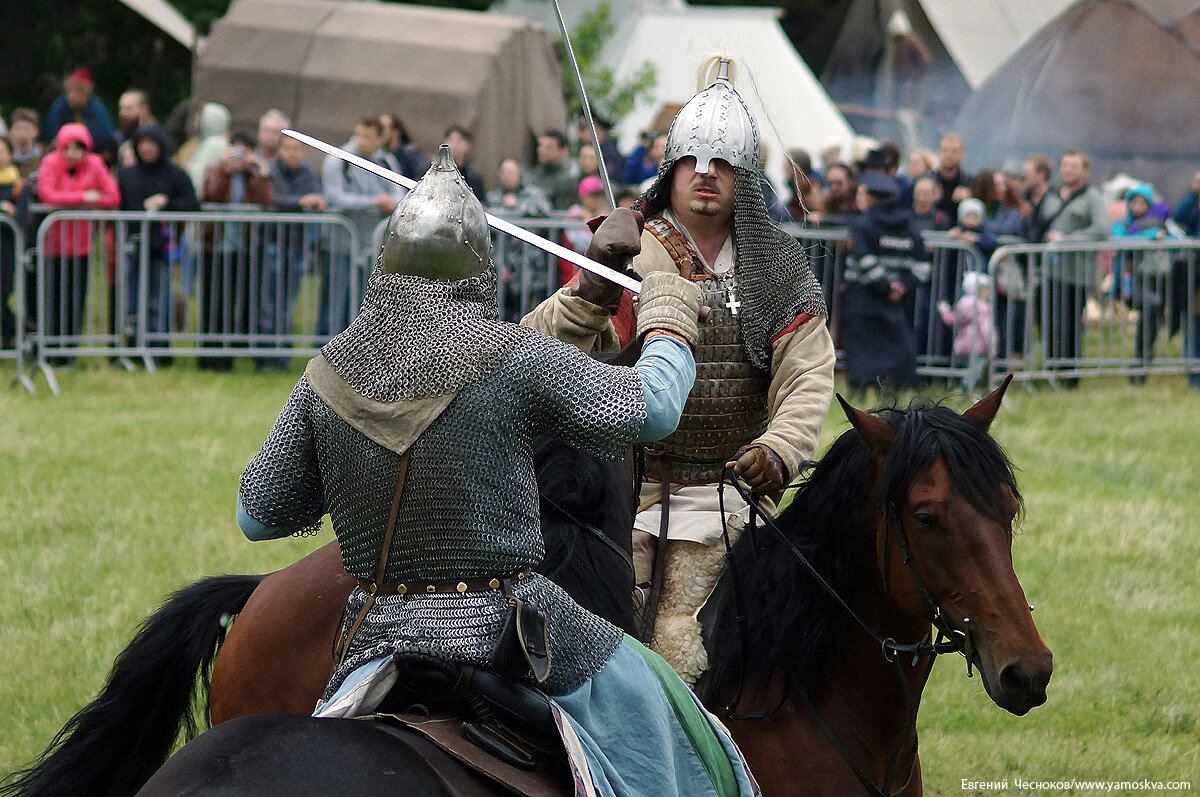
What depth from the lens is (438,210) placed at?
9.81ft

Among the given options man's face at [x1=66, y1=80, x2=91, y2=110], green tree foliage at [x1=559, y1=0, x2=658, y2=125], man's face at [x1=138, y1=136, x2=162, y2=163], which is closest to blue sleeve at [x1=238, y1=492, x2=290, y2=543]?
man's face at [x1=138, y1=136, x2=162, y2=163]

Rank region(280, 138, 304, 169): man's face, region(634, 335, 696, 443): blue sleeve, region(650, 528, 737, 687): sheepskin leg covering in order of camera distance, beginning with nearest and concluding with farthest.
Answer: region(634, 335, 696, 443): blue sleeve
region(650, 528, 737, 687): sheepskin leg covering
region(280, 138, 304, 169): man's face

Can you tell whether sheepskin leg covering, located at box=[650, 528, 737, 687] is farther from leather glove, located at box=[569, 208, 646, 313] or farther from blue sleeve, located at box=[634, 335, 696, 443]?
blue sleeve, located at box=[634, 335, 696, 443]

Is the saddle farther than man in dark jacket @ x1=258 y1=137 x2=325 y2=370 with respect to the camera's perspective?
No

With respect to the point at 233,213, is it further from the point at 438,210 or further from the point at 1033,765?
the point at 438,210

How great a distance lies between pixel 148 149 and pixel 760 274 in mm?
8985

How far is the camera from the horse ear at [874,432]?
12.4 feet

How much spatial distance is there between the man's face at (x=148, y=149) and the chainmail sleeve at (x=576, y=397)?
9.92 m

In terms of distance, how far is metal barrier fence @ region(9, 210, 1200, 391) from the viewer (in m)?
11.7

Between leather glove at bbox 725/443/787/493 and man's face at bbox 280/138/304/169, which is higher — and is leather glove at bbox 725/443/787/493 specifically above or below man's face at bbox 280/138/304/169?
below

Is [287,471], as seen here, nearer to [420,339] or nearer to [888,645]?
[420,339]

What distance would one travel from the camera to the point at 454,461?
114 inches

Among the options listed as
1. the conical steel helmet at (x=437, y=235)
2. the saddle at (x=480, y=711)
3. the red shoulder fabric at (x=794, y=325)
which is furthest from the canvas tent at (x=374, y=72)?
the saddle at (x=480, y=711)

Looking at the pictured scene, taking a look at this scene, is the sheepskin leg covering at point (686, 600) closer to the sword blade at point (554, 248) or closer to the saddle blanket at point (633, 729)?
the saddle blanket at point (633, 729)
